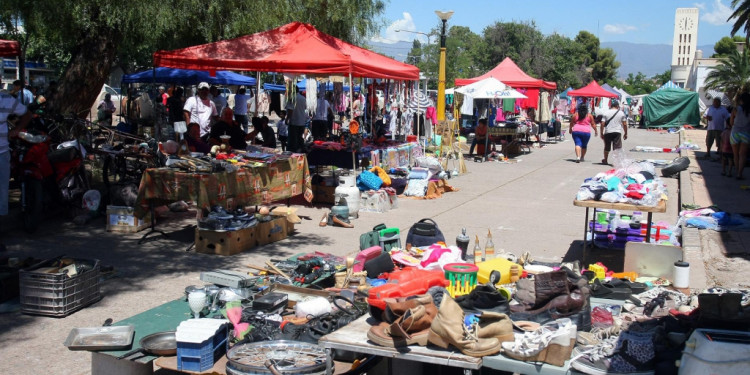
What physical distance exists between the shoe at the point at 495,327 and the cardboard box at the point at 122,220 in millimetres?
6485

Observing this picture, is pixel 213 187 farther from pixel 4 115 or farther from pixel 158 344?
pixel 158 344

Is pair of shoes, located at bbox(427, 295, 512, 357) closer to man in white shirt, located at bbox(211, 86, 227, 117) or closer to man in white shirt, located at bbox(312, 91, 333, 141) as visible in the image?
man in white shirt, located at bbox(312, 91, 333, 141)

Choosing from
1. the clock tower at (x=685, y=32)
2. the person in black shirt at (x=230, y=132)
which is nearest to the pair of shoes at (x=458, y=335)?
the person in black shirt at (x=230, y=132)

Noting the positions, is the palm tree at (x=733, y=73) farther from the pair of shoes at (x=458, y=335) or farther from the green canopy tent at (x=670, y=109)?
the pair of shoes at (x=458, y=335)

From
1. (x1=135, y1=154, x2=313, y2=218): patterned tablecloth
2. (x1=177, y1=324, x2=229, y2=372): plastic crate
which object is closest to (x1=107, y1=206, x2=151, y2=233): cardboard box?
(x1=135, y1=154, x2=313, y2=218): patterned tablecloth

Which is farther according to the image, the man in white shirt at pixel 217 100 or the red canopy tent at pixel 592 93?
the red canopy tent at pixel 592 93

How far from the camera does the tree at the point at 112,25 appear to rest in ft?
38.9

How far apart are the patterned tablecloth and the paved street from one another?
0.68 metres

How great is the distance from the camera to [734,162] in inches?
652

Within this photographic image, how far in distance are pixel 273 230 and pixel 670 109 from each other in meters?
36.3

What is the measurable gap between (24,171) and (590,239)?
7873mm

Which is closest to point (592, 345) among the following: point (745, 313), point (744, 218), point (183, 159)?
point (745, 313)

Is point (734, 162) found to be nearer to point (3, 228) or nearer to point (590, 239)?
point (590, 239)

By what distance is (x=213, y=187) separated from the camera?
884cm
